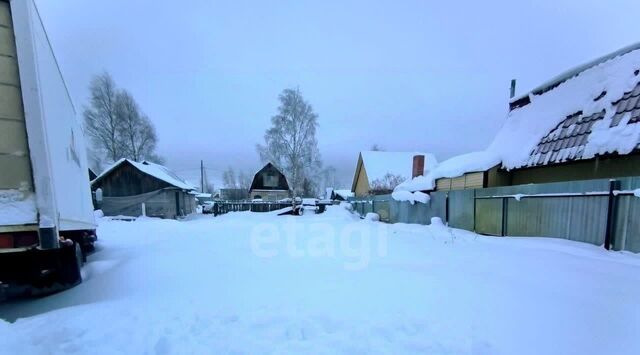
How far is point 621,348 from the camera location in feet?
6.74

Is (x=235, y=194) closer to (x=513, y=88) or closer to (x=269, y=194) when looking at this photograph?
(x=269, y=194)

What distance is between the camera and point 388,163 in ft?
92.3

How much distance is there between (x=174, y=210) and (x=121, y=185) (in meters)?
3.97

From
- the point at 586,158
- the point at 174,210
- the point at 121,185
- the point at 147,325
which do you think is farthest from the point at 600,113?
the point at 121,185

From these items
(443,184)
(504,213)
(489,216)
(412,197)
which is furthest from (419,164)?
(504,213)

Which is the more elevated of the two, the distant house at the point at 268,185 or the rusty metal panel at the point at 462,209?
the distant house at the point at 268,185

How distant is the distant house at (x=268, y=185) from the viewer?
36.9m

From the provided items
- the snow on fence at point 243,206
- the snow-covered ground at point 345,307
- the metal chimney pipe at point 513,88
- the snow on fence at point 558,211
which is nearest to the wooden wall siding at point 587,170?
the snow on fence at point 558,211

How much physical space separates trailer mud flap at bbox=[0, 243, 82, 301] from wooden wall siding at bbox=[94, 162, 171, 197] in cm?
1829

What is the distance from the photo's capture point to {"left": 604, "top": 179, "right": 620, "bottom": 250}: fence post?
4.62 m

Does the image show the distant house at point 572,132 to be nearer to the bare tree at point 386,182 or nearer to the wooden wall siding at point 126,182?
the bare tree at point 386,182

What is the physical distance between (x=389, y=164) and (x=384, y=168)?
Answer: 1.03m

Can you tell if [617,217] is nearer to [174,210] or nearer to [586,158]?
[586,158]

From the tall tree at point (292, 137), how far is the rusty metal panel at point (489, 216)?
53.1ft
